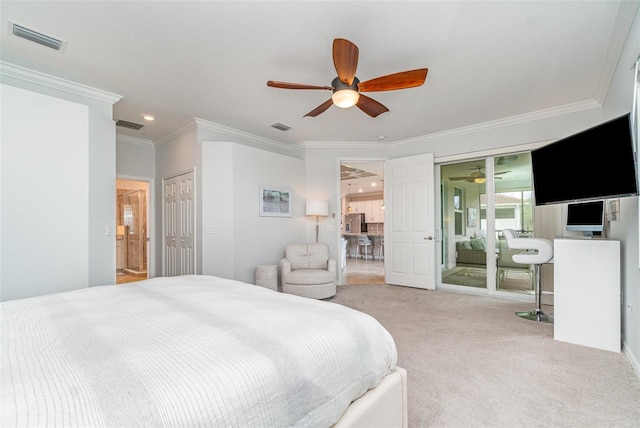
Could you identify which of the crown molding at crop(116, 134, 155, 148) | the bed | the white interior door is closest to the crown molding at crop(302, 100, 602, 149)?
the white interior door

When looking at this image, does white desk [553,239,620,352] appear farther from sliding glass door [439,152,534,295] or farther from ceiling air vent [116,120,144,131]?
ceiling air vent [116,120,144,131]

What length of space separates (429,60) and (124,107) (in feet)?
12.3

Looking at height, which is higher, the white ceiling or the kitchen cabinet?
the white ceiling

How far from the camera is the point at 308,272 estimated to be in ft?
14.3

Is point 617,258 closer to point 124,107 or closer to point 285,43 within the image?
point 285,43

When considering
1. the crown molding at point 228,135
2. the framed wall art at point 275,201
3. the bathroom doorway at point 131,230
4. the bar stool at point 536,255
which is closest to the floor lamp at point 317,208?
the framed wall art at point 275,201

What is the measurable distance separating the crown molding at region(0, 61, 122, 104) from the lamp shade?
3.04 meters

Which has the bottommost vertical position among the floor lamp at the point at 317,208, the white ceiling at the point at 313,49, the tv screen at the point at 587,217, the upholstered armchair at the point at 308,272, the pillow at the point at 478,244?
the upholstered armchair at the point at 308,272

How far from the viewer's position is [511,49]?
2.62 metres

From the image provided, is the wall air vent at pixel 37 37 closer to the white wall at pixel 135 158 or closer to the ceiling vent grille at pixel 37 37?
the ceiling vent grille at pixel 37 37

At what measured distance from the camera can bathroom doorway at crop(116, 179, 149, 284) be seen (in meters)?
6.81

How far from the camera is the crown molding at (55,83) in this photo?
287cm

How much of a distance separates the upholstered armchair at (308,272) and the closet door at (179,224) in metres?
1.43

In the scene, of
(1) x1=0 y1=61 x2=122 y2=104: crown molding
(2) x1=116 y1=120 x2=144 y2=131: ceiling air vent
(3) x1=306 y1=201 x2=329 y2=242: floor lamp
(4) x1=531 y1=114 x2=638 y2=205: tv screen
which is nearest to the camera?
(4) x1=531 y1=114 x2=638 y2=205: tv screen
